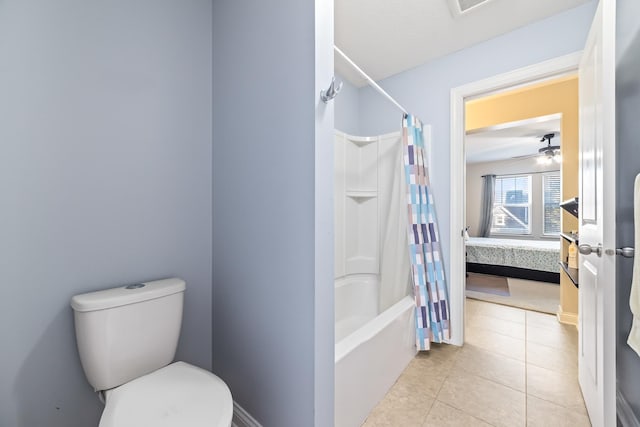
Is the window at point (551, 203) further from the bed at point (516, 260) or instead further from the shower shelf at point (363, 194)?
the shower shelf at point (363, 194)

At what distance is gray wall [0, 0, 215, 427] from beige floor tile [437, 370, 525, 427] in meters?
1.47

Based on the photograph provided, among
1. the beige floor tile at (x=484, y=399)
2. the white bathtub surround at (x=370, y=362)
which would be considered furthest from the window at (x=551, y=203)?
the white bathtub surround at (x=370, y=362)

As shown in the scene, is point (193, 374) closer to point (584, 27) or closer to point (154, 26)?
point (154, 26)

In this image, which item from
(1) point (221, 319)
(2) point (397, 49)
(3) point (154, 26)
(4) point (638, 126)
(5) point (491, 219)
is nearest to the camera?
(4) point (638, 126)

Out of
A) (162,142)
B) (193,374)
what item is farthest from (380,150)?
(193,374)

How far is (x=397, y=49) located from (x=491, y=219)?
18.4 feet

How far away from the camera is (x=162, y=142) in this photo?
4.23 feet

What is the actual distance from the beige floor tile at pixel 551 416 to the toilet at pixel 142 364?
1.53m

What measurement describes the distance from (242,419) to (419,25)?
254 cm

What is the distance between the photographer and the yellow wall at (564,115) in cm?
240

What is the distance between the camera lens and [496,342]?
2.08 metres

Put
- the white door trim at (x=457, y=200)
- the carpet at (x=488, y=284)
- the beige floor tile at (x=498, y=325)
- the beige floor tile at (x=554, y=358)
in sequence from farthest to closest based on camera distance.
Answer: the carpet at (x=488, y=284) → the beige floor tile at (x=498, y=325) → the white door trim at (x=457, y=200) → the beige floor tile at (x=554, y=358)

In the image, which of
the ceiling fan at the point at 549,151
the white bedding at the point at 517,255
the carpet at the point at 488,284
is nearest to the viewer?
the carpet at the point at 488,284

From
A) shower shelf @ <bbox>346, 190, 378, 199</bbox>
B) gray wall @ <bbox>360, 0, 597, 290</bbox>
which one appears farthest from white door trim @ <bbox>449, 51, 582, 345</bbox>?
shower shelf @ <bbox>346, 190, 378, 199</bbox>
